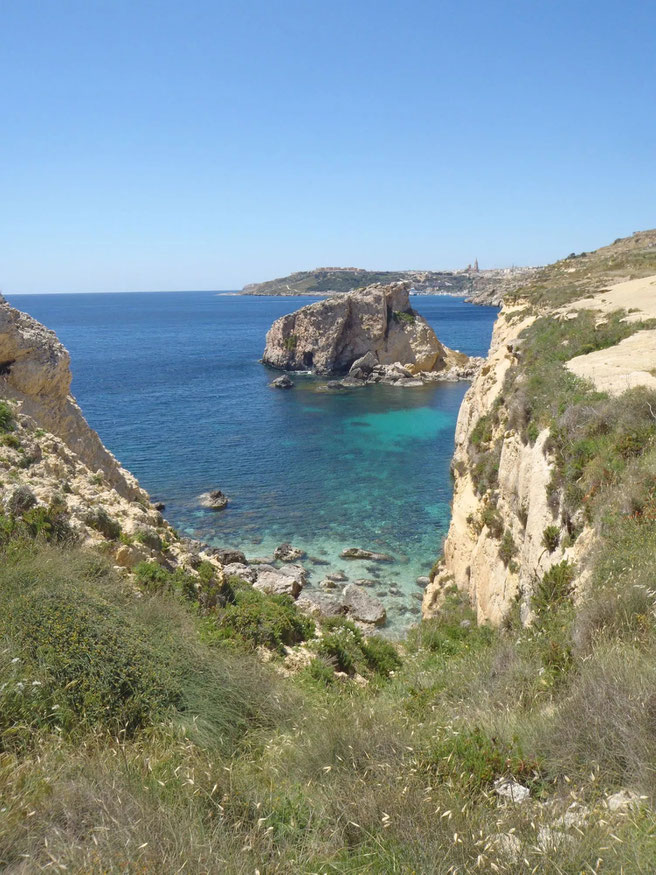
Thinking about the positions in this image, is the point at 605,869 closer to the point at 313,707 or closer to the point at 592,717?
the point at 592,717

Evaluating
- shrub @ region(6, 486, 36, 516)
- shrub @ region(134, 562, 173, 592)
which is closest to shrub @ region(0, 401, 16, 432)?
shrub @ region(6, 486, 36, 516)

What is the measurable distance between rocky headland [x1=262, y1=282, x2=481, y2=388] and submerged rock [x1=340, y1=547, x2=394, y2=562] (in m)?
42.5

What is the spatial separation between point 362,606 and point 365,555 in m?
4.76

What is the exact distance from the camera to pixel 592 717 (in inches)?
170

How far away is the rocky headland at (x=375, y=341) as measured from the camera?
66.6 metres

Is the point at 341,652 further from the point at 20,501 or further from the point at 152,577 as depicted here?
the point at 20,501

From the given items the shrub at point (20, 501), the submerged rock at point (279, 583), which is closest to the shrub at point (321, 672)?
the shrub at point (20, 501)

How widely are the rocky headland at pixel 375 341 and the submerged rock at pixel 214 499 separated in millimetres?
37010

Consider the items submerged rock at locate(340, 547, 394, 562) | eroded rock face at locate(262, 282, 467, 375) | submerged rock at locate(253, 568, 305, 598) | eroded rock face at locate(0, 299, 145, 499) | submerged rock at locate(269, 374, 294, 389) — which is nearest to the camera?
eroded rock face at locate(0, 299, 145, 499)

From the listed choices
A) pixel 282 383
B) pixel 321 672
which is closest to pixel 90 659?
pixel 321 672

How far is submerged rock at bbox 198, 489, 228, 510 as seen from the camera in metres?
29.1

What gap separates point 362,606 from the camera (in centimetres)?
1945

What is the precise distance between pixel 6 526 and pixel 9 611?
11.1 ft

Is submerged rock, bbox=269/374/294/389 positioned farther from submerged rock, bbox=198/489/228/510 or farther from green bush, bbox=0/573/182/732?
green bush, bbox=0/573/182/732
